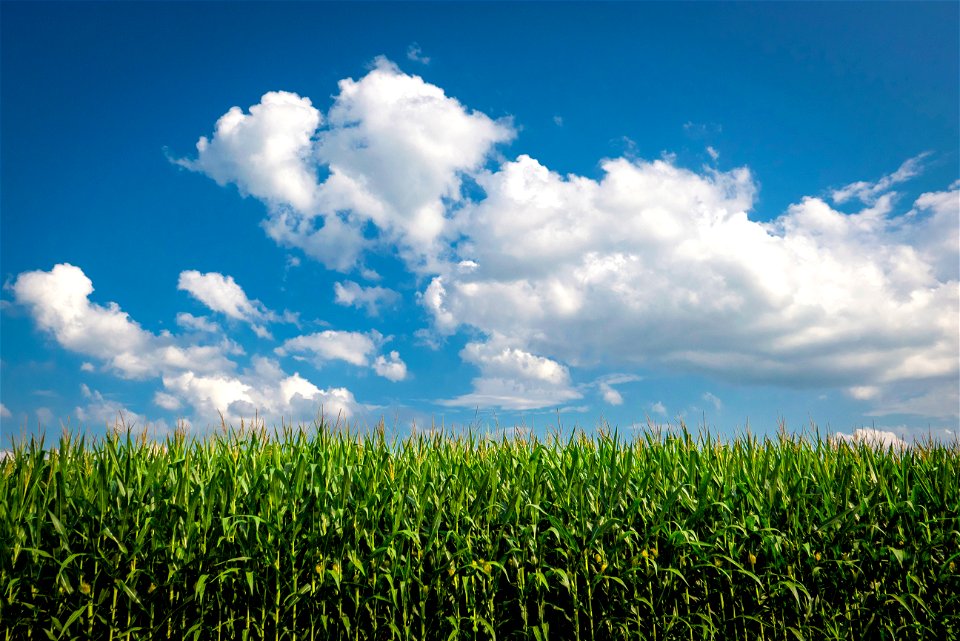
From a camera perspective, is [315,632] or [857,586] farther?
[857,586]

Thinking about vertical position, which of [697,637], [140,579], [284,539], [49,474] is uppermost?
[49,474]

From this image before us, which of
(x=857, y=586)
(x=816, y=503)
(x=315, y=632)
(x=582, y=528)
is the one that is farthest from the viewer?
(x=816, y=503)

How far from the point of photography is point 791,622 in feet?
18.7

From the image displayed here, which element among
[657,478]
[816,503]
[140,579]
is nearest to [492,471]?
[657,478]

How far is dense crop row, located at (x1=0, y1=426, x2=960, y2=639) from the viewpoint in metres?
4.92

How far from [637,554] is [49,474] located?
4.95 metres

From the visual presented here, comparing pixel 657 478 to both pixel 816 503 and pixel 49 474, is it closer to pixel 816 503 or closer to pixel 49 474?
pixel 816 503

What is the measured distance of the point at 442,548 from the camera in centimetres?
514

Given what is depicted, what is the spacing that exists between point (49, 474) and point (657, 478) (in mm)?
5271

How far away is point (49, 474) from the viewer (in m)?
5.62

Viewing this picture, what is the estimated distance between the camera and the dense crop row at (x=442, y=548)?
4922 millimetres

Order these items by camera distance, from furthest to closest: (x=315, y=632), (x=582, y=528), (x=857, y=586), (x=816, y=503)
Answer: (x=816, y=503) < (x=857, y=586) < (x=582, y=528) < (x=315, y=632)

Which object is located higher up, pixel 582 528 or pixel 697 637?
pixel 582 528

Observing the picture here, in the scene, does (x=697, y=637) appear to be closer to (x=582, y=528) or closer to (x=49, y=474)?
(x=582, y=528)
